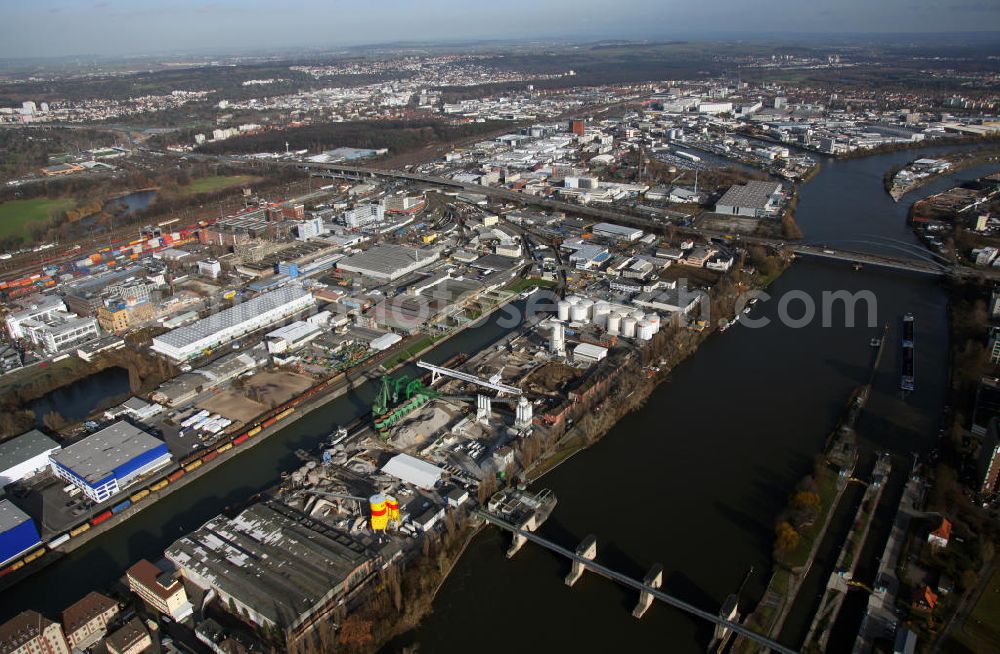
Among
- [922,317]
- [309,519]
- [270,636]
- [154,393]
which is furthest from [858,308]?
[154,393]

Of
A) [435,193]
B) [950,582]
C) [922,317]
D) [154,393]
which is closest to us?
[950,582]

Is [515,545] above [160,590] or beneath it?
beneath

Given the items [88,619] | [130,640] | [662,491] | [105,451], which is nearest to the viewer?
[130,640]

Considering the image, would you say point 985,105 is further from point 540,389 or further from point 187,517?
point 187,517

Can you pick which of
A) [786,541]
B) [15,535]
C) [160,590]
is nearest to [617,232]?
[786,541]

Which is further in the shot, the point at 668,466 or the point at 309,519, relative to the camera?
the point at 668,466

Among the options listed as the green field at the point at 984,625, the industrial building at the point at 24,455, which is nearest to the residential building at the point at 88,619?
the industrial building at the point at 24,455

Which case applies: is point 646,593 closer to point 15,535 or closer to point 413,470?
point 413,470
